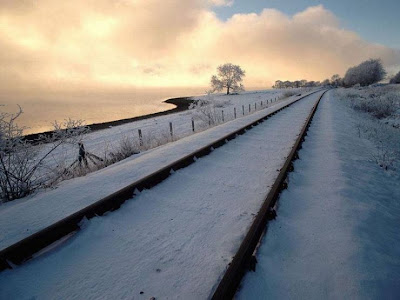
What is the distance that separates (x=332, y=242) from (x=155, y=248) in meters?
1.84

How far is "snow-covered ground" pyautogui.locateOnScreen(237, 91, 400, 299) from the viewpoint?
1.92 meters

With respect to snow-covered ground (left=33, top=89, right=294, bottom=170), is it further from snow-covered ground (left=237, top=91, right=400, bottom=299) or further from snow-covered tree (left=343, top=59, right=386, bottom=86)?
snow-covered tree (left=343, top=59, right=386, bottom=86)

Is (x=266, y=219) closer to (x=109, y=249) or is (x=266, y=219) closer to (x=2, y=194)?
(x=109, y=249)

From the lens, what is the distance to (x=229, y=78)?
81.8 m

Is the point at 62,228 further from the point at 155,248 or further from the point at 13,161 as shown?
the point at 13,161

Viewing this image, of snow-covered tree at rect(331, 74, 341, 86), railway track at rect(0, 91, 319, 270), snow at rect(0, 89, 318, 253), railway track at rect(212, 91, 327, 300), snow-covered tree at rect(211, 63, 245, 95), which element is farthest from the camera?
snow-covered tree at rect(331, 74, 341, 86)

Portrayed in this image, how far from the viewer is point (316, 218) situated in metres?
2.96

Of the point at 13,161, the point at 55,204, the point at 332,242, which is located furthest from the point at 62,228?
the point at 13,161

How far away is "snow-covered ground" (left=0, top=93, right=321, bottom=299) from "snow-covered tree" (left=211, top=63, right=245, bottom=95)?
263 feet

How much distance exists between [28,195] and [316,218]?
4912mm

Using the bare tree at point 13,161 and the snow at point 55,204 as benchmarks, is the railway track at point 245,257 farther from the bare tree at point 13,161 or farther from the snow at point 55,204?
the bare tree at point 13,161

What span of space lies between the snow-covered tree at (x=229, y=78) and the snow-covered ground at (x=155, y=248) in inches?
3156

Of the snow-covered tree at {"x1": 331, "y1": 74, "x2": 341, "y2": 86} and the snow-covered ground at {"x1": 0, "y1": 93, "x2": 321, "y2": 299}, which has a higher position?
the snow-covered tree at {"x1": 331, "y1": 74, "x2": 341, "y2": 86}

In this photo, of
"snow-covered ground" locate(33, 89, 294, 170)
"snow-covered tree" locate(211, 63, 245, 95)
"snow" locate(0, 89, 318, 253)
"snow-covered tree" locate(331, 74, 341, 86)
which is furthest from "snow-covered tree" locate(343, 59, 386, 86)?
"snow" locate(0, 89, 318, 253)
